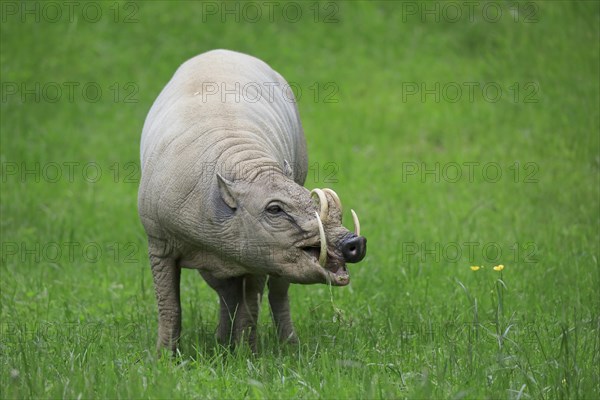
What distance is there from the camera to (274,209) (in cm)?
586

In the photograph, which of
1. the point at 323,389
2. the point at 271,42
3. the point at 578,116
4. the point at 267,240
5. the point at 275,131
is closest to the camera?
the point at 323,389

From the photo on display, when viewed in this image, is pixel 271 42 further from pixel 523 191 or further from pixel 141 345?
pixel 141 345

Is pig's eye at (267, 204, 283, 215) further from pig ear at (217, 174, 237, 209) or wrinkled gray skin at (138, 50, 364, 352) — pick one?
pig ear at (217, 174, 237, 209)

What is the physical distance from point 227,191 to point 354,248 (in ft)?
3.01

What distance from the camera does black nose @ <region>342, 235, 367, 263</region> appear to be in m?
5.56

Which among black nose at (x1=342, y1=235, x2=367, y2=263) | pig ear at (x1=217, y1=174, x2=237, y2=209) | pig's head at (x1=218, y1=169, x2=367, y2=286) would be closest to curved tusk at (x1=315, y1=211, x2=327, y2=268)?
pig's head at (x1=218, y1=169, x2=367, y2=286)

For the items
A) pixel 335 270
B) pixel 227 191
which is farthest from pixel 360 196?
pixel 335 270

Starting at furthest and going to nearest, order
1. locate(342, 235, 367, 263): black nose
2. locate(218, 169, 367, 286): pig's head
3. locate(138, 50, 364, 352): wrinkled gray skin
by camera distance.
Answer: locate(138, 50, 364, 352): wrinkled gray skin
locate(218, 169, 367, 286): pig's head
locate(342, 235, 367, 263): black nose

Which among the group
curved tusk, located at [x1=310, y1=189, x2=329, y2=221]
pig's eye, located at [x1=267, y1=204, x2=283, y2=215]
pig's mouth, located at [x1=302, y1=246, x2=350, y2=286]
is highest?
curved tusk, located at [x1=310, y1=189, x2=329, y2=221]

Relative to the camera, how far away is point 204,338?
23.8ft

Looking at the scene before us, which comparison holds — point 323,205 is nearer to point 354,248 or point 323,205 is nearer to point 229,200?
point 354,248

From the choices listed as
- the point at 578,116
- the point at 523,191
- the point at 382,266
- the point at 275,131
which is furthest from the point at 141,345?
the point at 578,116

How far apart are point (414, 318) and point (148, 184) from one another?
2328 millimetres

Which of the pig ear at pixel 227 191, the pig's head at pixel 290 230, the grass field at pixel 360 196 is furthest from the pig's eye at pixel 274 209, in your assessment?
the grass field at pixel 360 196
